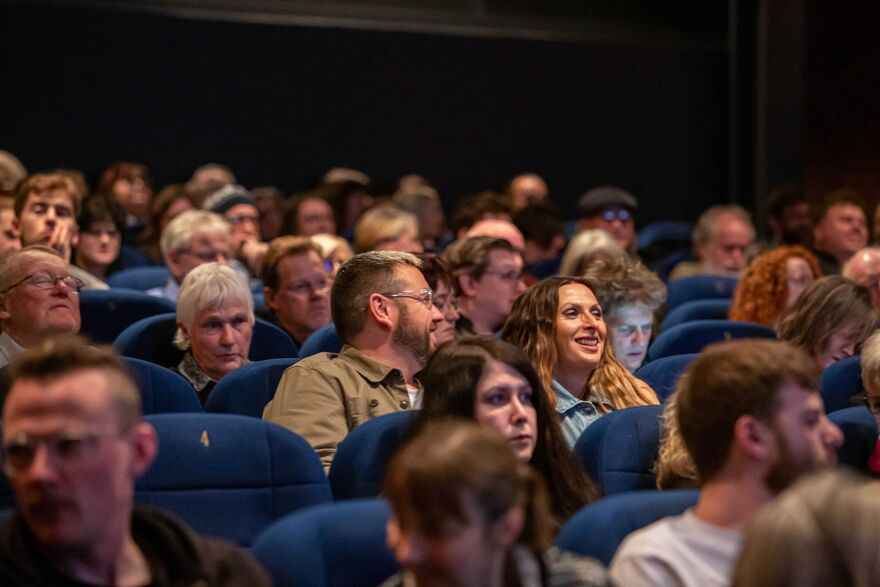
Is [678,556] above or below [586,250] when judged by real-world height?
below

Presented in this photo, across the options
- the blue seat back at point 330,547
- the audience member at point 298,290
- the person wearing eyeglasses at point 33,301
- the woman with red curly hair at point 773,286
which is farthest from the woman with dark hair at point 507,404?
the woman with red curly hair at point 773,286

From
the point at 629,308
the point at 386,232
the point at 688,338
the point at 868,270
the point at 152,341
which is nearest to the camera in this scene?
the point at 152,341

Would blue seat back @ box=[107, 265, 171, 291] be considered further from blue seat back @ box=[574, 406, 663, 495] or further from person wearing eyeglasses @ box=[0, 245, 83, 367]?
blue seat back @ box=[574, 406, 663, 495]

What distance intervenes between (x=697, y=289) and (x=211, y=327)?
10.0 feet

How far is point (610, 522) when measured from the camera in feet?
8.11

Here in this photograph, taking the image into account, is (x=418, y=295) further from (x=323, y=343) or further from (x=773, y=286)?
(x=773, y=286)

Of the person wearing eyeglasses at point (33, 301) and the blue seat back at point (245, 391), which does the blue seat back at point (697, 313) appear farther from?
the person wearing eyeglasses at point (33, 301)

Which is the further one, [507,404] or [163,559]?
[507,404]

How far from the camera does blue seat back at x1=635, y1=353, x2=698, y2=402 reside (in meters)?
4.04

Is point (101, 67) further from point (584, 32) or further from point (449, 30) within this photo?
point (584, 32)

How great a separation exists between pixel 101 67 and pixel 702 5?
16.7ft

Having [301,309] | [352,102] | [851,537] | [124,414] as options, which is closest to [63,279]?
[301,309]

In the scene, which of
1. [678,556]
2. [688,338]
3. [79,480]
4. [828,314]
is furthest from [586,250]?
[79,480]

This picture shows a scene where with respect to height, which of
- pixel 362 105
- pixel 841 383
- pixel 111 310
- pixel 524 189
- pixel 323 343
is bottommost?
pixel 841 383
